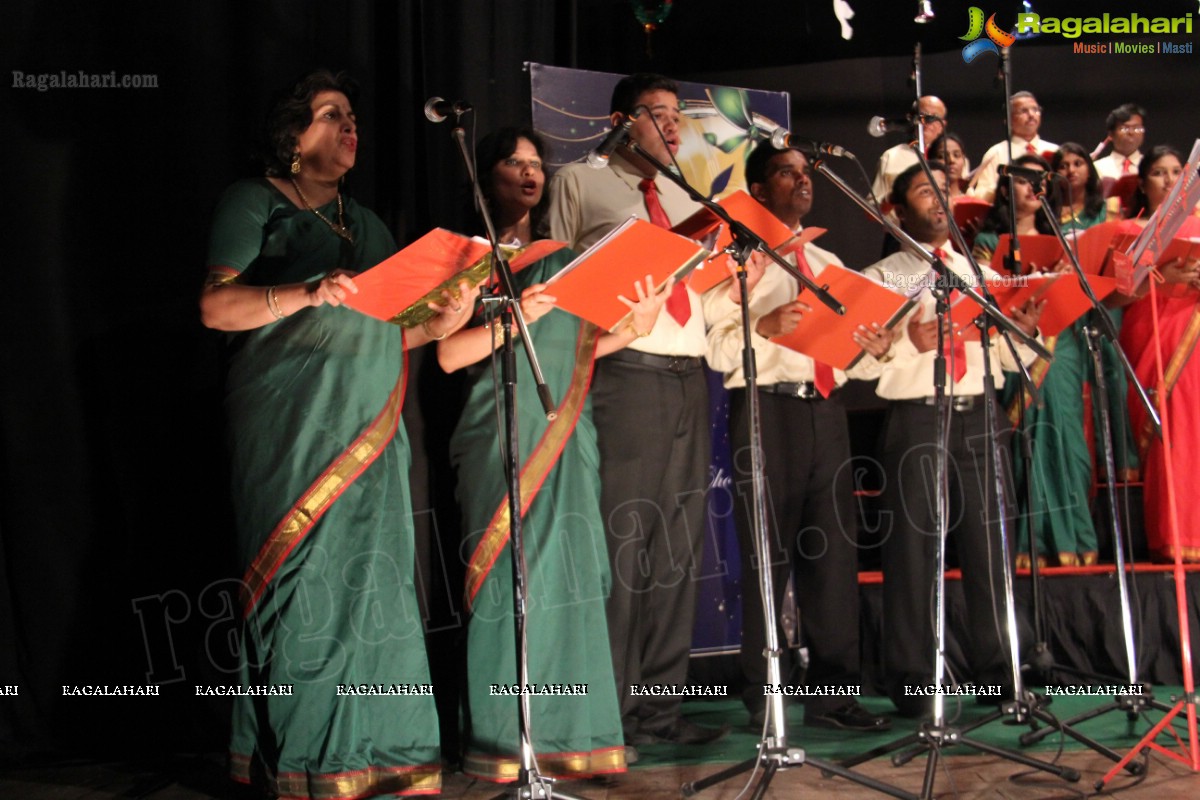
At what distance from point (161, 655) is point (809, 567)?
1.91 m

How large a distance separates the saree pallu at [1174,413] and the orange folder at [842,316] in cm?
158

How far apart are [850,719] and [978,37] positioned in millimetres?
2792

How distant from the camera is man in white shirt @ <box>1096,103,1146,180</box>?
15.3 feet

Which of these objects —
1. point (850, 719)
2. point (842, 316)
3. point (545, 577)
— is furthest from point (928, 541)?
point (545, 577)

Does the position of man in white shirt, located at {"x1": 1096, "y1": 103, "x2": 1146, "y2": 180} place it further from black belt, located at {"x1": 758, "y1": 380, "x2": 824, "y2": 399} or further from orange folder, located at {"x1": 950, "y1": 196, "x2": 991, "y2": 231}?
black belt, located at {"x1": 758, "y1": 380, "x2": 824, "y2": 399}

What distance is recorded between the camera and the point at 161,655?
10.7 ft

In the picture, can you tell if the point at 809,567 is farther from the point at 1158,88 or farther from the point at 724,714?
the point at 1158,88

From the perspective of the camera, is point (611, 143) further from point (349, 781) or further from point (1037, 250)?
point (1037, 250)

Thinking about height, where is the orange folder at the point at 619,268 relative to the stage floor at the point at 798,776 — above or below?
above

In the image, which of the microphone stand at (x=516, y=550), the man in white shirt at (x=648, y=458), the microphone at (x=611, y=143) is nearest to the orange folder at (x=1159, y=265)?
the man in white shirt at (x=648, y=458)

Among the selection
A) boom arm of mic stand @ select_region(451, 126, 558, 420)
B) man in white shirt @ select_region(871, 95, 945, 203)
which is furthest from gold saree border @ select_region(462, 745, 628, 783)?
man in white shirt @ select_region(871, 95, 945, 203)

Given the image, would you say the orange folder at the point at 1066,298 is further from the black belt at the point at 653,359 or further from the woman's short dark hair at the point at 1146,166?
the woman's short dark hair at the point at 1146,166

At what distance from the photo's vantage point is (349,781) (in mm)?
2656

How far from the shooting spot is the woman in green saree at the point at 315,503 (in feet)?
8.79
